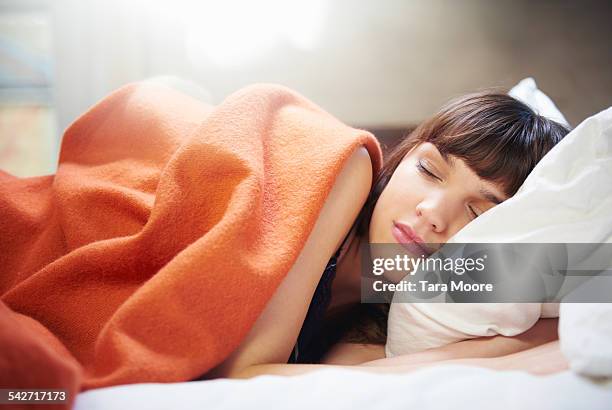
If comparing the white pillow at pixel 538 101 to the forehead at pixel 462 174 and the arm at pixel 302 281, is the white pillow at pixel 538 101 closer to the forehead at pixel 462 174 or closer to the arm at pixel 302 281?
the forehead at pixel 462 174

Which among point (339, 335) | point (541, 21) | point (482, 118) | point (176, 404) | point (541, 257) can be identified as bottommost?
point (339, 335)

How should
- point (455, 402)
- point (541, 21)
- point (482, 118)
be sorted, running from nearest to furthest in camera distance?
1. point (455, 402)
2. point (482, 118)
3. point (541, 21)

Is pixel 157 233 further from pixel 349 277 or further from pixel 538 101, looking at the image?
pixel 538 101

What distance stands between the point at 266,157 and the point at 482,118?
358mm

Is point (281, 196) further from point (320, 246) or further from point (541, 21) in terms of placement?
point (541, 21)

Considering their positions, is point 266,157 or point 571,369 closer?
point 571,369

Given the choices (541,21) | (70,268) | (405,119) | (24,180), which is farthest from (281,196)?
(541,21)

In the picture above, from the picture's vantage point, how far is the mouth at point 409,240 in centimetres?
72

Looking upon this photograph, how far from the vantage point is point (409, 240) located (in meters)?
0.72

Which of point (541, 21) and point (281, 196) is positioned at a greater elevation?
point (541, 21)

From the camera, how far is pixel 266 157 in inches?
26.8

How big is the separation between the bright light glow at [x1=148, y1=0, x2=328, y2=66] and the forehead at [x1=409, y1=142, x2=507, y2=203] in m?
0.77

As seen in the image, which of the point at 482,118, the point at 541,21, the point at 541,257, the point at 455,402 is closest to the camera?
the point at 455,402

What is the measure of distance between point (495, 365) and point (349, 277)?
0.35m
